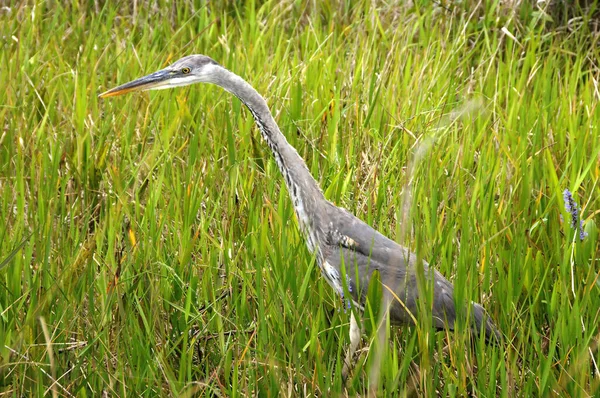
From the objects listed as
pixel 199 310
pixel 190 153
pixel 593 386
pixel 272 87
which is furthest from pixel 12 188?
pixel 593 386

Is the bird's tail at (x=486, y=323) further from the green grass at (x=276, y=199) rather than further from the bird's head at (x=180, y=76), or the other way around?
the bird's head at (x=180, y=76)

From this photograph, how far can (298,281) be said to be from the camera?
266 cm

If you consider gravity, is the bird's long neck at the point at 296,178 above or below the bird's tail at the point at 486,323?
above

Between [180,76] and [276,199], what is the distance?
0.52 m

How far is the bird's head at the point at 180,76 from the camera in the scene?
298 cm

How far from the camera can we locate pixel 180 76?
3.04m

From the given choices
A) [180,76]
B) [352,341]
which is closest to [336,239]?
[352,341]

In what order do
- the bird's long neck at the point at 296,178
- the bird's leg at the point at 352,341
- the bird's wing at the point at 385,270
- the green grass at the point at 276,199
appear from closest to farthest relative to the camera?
the green grass at the point at 276,199
the bird's leg at the point at 352,341
the bird's wing at the point at 385,270
the bird's long neck at the point at 296,178

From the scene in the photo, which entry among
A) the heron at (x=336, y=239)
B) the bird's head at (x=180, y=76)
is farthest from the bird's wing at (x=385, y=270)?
the bird's head at (x=180, y=76)

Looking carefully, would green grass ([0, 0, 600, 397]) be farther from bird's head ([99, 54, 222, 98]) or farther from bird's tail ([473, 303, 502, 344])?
bird's head ([99, 54, 222, 98])

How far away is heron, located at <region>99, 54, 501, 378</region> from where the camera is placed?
2615mm

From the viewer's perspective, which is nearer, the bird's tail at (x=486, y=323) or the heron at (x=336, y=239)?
the bird's tail at (x=486, y=323)

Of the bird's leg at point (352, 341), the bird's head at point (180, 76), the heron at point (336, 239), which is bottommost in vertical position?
the bird's leg at point (352, 341)

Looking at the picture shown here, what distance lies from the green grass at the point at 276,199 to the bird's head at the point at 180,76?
0.87ft
